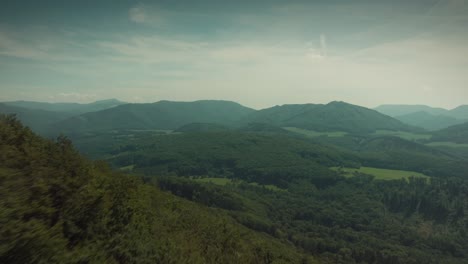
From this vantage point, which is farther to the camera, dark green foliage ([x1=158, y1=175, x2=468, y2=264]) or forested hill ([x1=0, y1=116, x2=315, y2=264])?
dark green foliage ([x1=158, y1=175, x2=468, y2=264])

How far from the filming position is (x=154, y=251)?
1047 inches

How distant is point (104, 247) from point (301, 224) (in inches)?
4967

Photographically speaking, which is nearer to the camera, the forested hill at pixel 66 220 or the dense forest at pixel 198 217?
the forested hill at pixel 66 220

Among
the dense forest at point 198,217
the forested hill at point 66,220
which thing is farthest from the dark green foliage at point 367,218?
the forested hill at point 66,220

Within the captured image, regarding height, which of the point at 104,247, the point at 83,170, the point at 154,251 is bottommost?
the point at 154,251

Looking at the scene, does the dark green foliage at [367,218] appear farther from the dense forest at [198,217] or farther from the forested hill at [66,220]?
the forested hill at [66,220]

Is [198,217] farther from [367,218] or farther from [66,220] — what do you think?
[367,218]

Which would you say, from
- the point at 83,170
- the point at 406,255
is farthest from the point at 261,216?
the point at 83,170

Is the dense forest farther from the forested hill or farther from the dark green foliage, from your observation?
the dark green foliage

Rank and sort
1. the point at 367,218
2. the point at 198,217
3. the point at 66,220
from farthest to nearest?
1. the point at 367,218
2. the point at 198,217
3. the point at 66,220

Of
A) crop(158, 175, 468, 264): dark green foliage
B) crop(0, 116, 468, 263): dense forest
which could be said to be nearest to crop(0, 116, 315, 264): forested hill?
crop(0, 116, 468, 263): dense forest

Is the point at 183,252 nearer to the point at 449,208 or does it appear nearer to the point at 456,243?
the point at 456,243

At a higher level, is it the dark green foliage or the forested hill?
the forested hill

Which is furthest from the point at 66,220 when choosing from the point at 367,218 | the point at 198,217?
the point at 367,218
